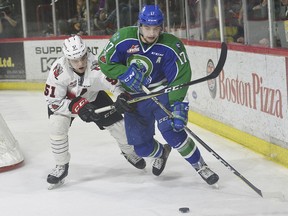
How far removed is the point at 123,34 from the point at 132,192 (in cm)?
88

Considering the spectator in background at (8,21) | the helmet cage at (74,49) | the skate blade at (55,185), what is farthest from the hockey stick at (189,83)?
the spectator in background at (8,21)

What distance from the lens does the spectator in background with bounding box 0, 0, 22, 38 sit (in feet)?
31.1

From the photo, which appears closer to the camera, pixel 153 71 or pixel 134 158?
pixel 153 71

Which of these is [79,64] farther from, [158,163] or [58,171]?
[158,163]

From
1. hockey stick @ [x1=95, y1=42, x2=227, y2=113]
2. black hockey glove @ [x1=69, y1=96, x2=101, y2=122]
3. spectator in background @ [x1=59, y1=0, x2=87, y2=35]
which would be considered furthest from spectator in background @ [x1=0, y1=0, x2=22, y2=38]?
hockey stick @ [x1=95, y1=42, x2=227, y2=113]

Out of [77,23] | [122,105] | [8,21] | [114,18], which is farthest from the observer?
[8,21]

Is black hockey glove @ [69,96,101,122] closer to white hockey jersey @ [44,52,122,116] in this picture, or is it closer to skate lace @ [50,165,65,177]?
white hockey jersey @ [44,52,122,116]

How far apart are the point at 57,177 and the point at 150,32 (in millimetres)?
1029

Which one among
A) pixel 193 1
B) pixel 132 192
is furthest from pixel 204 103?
pixel 132 192

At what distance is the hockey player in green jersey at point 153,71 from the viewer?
3.73 metres

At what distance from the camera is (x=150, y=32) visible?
370 centimetres

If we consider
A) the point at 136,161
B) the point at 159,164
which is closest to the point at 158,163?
the point at 159,164

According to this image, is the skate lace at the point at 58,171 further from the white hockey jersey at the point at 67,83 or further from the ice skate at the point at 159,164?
the ice skate at the point at 159,164

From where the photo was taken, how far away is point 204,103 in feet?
19.3
